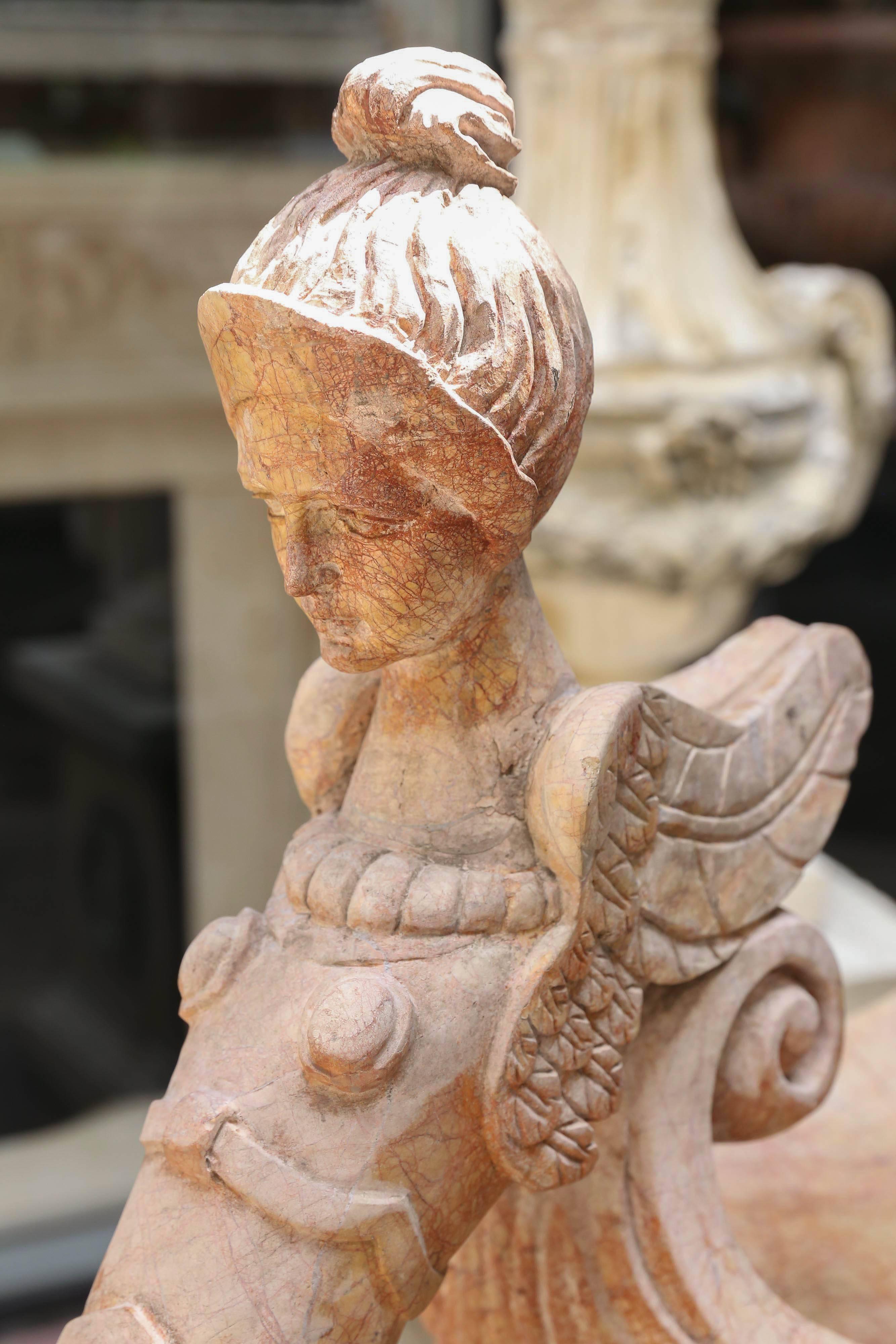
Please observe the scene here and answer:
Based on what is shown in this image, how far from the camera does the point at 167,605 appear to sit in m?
2.82

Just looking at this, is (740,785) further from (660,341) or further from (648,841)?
(660,341)

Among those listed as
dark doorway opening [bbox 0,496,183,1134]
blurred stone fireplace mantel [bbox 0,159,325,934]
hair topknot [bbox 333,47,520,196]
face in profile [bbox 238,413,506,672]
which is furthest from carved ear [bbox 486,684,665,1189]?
dark doorway opening [bbox 0,496,183,1134]

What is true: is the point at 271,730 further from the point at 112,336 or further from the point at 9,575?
the point at 112,336

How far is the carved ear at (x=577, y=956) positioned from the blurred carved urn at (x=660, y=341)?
3.80 feet

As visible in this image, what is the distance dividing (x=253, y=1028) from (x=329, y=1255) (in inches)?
5.2

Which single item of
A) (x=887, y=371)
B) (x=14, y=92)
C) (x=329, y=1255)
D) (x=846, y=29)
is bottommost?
(x=329, y=1255)

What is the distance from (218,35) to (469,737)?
74.2 inches

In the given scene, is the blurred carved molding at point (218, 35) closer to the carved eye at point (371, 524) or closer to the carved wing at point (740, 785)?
the carved wing at point (740, 785)

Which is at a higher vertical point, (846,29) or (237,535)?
(846,29)

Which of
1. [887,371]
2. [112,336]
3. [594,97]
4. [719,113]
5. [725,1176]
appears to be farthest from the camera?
[719,113]

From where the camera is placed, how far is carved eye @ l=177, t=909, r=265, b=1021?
0.94 metres

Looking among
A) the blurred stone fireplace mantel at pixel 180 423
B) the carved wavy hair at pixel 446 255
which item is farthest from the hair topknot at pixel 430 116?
the blurred stone fireplace mantel at pixel 180 423

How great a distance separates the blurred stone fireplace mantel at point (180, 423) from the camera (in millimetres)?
2494

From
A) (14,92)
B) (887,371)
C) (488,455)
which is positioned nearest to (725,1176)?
(488,455)
